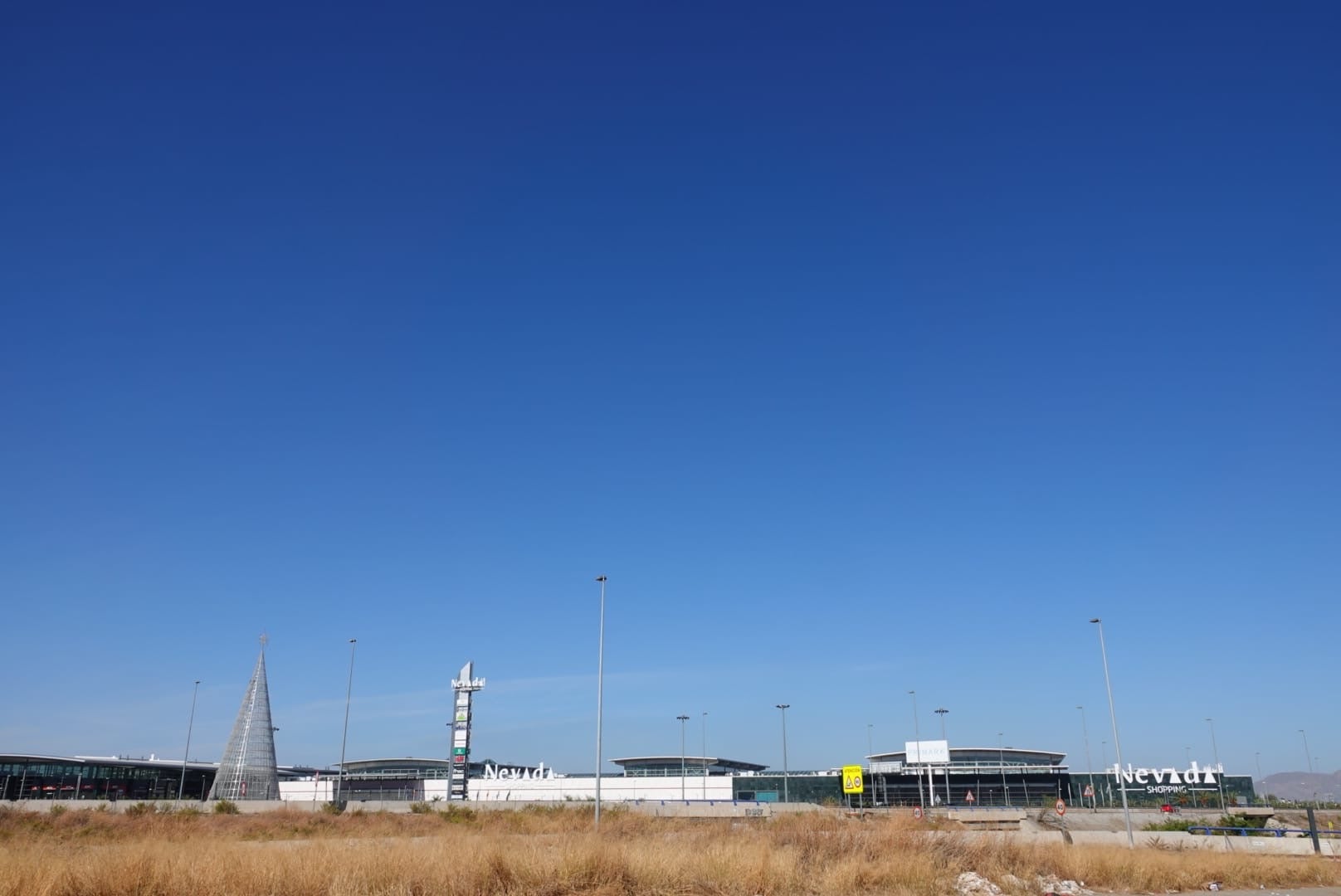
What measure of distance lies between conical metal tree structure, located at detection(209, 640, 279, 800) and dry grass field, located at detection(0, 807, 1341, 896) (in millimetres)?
50823

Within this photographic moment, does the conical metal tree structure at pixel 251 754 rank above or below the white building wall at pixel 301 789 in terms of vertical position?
above

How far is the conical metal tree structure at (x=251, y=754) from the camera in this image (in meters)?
72.4

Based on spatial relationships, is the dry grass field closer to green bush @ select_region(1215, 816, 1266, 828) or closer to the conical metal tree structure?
green bush @ select_region(1215, 816, 1266, 828)

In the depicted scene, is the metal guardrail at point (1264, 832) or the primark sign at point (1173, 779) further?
the primark sign at point (1173, 779)

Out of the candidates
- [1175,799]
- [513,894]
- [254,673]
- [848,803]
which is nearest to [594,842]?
[513,894]

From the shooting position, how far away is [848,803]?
231 ft

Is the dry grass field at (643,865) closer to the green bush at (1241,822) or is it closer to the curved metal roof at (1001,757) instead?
the green bush at (1241,822)

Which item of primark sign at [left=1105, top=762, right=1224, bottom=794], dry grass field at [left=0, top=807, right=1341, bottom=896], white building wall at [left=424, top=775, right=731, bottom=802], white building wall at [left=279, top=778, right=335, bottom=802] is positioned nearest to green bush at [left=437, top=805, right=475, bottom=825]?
dry grass field at [left=0, top=807, right=1341, bottom=896]

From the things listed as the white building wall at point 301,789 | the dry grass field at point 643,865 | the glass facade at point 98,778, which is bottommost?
the white building wall at point 301,789

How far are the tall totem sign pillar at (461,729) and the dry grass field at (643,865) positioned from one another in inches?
2376

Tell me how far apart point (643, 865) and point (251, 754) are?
70449mm

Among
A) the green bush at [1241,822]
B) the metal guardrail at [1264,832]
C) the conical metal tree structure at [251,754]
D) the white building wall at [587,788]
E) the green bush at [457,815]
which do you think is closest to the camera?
the metal guardrail at [1264,832]

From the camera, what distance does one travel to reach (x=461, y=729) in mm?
85438

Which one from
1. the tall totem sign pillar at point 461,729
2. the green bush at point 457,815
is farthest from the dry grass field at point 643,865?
the tall totem sign pillar at point 461,729
